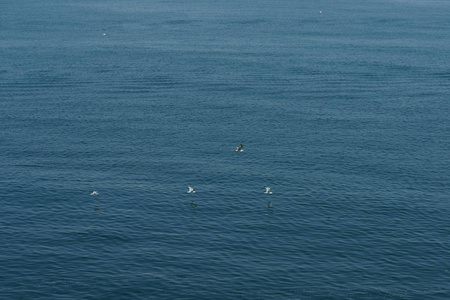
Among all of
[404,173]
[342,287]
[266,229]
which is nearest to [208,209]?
[266,229]

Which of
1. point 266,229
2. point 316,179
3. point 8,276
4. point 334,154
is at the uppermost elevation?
point 334,154

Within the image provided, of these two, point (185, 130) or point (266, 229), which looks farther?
point (185, 130)

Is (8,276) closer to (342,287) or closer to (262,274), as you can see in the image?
(262,274)

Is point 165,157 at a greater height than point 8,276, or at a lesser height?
greater

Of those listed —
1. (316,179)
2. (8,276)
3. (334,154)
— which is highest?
(334,154)

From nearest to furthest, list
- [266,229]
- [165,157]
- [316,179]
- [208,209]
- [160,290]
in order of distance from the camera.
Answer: [160,290] → [266,229] → [208,209] → [316,179] → [165,157]

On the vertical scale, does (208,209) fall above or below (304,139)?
below

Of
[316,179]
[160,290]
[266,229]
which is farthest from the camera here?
[316,179]

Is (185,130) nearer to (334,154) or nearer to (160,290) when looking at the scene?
(334,154)

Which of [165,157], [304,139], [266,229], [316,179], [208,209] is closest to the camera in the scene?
[266,229]

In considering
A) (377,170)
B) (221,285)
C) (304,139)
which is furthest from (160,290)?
(304,139)
